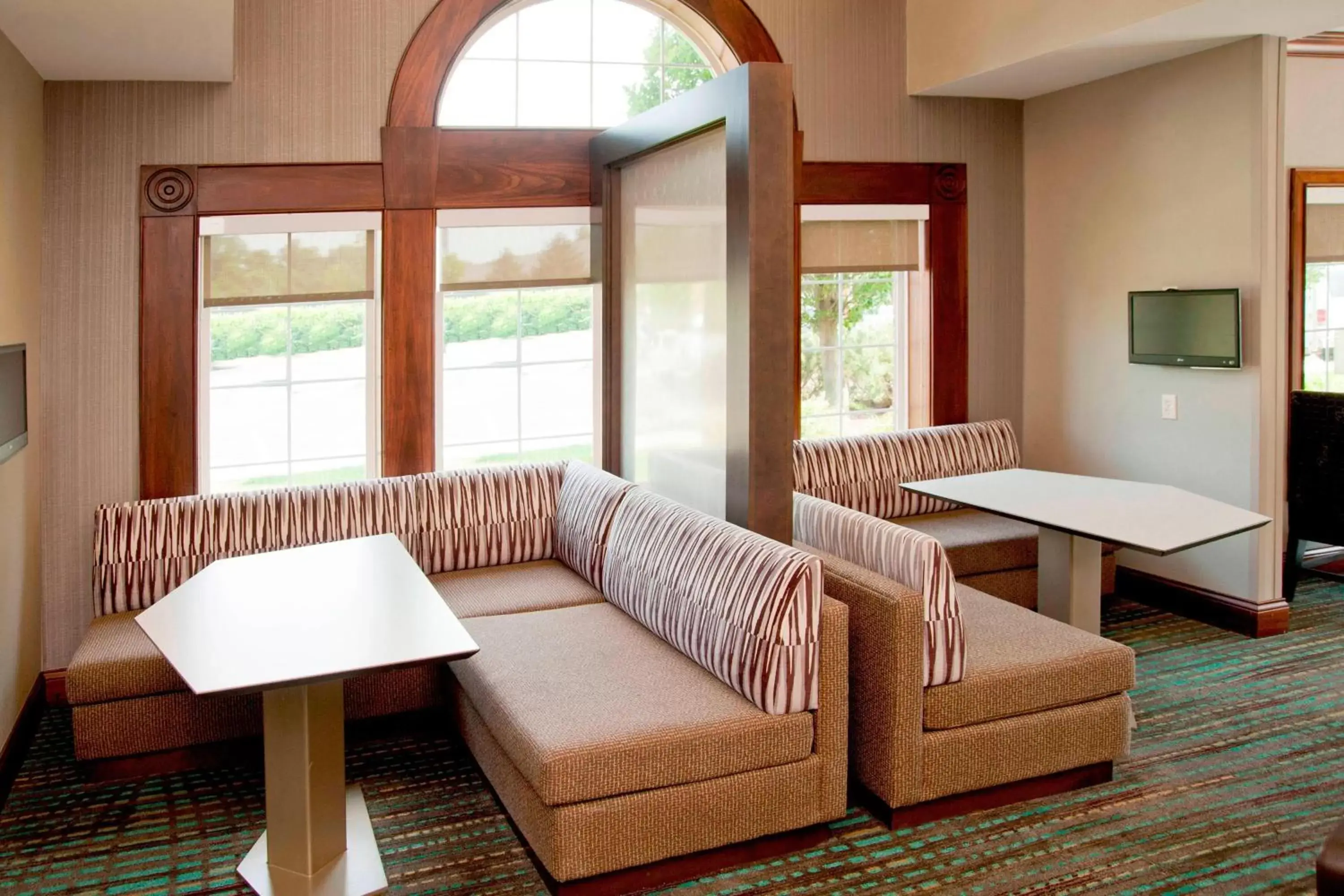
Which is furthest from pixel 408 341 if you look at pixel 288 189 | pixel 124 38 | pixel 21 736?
pixel 21 736

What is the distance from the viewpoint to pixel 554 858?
2482 millimetres

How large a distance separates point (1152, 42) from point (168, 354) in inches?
157

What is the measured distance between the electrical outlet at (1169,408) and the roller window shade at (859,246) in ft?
4.24

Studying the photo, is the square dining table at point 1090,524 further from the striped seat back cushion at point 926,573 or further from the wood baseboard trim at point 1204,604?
the wood baseboard trim at point 1204,604

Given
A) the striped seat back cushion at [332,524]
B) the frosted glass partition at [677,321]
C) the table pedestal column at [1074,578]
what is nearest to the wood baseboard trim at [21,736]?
the striped seat back cushion at [332,524]

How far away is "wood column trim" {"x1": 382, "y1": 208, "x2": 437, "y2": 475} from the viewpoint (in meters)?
4.30

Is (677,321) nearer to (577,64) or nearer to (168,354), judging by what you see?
(577,64)

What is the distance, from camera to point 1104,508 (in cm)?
363

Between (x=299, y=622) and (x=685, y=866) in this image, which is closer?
(x=299, y=622)

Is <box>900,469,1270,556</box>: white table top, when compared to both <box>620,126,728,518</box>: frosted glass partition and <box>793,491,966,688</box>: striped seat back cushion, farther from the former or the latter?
<box>620,126,728,518</box>: frosted glass partition

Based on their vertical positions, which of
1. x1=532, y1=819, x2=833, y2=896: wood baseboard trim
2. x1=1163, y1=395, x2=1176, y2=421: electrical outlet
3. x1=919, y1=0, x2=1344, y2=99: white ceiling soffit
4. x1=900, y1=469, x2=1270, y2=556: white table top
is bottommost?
x1=532, y1=819, x2=833, y2=896: wood baseboard trim

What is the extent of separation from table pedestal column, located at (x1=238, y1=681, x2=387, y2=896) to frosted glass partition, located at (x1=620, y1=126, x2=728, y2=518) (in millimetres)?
1396

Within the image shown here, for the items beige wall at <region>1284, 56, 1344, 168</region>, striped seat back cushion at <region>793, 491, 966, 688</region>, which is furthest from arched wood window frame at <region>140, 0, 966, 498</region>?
beige wall at <region>1284, 56, 1344, 168</region>

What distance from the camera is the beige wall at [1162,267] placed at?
14.1 feet
